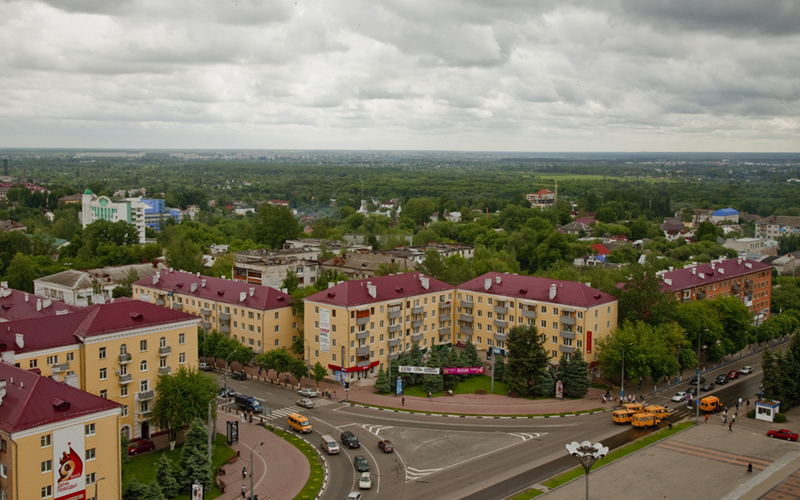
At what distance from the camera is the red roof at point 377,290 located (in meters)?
70.8

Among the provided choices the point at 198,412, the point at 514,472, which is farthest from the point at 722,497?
the point at 198,412

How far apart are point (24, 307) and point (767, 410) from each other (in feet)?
223

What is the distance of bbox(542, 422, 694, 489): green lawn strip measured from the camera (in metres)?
47.1

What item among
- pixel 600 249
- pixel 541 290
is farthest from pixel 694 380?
pixel 600 249

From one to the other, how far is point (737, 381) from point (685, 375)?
5.25 m

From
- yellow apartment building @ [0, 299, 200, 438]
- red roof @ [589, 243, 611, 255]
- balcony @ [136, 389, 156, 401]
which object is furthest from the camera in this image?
red roof @ [589, 243, 611, 255]

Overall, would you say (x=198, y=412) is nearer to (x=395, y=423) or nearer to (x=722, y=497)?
(x=395, y=423)

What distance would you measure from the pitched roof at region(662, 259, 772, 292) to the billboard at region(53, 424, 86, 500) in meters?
67.6

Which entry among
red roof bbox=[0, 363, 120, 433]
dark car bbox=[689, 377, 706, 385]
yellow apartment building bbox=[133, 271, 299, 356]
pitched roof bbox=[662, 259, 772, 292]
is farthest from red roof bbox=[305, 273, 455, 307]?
red roof bbox=[0, 363, 120, 433]

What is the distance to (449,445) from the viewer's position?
53500mm

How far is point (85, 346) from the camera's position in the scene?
51469 millimetres

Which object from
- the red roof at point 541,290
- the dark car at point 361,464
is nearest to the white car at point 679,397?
the red roof at point 541,290

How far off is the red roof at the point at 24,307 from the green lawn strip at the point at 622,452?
4332 centimetres

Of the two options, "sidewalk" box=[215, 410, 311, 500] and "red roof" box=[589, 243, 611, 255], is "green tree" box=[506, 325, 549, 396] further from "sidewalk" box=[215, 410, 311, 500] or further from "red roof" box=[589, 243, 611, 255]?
"red roof" box=[589, 243, 611, 255]
